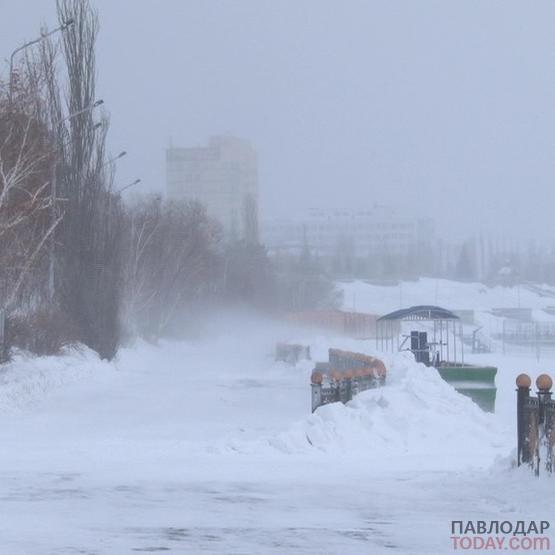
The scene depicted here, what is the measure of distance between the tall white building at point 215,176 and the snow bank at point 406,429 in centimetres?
11071

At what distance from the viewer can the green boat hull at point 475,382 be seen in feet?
92.4

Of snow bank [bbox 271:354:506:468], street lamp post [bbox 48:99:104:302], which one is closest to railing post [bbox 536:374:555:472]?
snow bank [bbox 271:354:506:468]

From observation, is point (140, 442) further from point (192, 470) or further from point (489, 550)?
point (489, 550)

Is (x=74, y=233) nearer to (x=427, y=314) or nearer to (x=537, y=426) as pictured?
(x=427, y=314)

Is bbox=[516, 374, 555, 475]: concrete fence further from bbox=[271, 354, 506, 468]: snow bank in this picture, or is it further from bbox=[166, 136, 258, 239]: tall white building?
bbox=[166, 136, 258, 239]: tall white building

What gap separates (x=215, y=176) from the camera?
13688 centimetres

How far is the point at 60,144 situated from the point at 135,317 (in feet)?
84.5

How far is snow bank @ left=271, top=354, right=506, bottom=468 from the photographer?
56.4 ft

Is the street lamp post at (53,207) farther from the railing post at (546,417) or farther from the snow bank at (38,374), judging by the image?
the railing post at (546,417)

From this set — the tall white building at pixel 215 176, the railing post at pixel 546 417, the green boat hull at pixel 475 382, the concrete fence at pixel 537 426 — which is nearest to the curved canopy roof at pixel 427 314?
the green boat hull at pixel 475 382

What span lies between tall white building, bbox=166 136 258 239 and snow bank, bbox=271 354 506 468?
11071cm

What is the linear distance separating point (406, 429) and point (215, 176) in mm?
118975

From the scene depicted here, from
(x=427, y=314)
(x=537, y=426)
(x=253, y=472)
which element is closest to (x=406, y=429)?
(x=253, y=472)

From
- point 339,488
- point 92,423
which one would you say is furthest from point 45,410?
point 339,488
